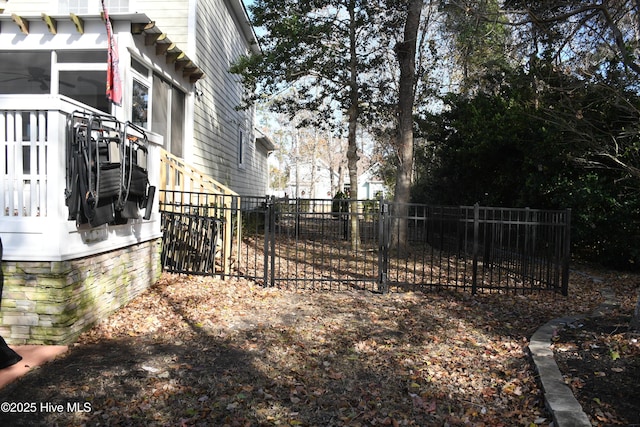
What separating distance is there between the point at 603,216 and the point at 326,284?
19.5ft

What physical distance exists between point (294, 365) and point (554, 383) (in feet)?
7.04

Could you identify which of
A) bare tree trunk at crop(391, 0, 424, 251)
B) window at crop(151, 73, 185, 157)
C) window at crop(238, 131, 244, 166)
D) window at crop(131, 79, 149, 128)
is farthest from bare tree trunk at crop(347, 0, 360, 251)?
window at crop(131, 79, 149, 128)

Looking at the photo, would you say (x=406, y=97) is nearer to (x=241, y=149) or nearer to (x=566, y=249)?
(x=566, y=249)

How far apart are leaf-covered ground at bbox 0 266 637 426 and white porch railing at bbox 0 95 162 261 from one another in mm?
1046

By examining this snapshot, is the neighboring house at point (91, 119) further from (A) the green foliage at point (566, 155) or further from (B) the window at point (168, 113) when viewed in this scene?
(A) the green foliage at point (566, 155)

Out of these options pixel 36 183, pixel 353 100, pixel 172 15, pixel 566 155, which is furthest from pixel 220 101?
pixel 36 183

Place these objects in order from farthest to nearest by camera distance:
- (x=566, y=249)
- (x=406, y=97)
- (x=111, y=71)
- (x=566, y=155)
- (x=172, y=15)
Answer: (x=406, y=97)
(x=172, y=15)
(x=566, y=155)
(x=566, y=249)
(x=111, y=71)

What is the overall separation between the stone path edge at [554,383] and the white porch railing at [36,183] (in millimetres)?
4290

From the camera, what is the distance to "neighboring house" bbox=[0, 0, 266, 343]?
13.9 ft

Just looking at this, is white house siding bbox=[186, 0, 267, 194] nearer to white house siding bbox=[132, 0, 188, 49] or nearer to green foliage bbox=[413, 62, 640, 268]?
white house siding bbox=[132, 0, 188, 49]

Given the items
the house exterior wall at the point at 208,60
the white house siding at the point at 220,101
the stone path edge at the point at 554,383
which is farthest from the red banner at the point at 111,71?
the stone path edge at the point at 554,383

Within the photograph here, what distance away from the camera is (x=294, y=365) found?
4148mm

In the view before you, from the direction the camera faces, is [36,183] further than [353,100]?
No

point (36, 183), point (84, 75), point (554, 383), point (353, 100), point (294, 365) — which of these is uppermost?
point (353, 100)
